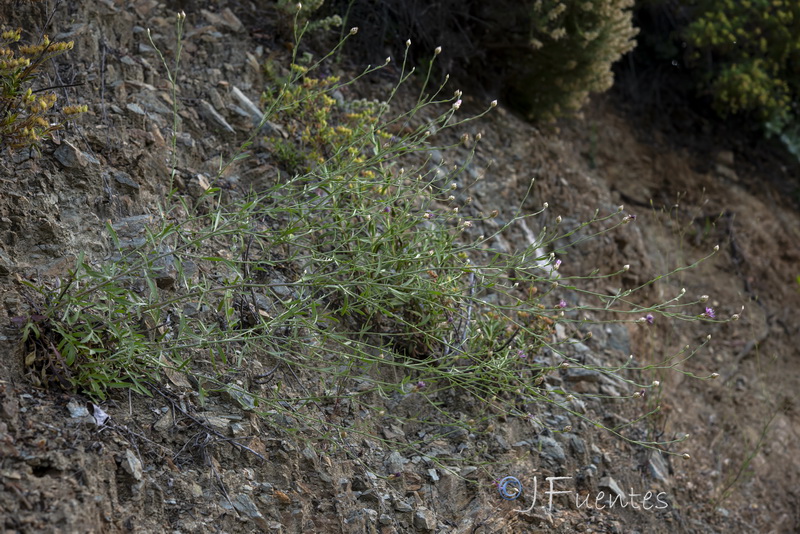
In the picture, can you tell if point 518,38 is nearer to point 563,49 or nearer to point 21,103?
point 563,49

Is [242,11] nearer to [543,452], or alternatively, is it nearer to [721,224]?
[543,452]

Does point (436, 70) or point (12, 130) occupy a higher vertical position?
point (436, 70)

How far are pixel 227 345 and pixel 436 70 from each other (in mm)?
2835

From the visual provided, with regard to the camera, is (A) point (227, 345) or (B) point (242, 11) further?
(B) point (242, 11)

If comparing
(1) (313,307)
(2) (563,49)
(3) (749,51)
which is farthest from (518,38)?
(1) (313,307)

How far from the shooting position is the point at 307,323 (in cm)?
250

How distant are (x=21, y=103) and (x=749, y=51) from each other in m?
5.60

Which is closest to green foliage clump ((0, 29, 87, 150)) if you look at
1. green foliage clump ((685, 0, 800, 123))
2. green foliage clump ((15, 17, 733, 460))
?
green foliage clump ((15, 17, 733, 460))

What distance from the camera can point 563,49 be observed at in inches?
191

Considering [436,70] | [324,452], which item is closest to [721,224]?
[436,70]

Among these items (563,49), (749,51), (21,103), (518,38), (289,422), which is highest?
(749,51)

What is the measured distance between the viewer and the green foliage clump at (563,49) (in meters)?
4.68

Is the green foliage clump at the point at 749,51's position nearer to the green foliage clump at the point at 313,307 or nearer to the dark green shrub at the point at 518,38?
the dark green shrub at the point at 518,38

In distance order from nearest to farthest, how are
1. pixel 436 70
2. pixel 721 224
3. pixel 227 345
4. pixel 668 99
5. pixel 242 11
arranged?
pixel 227 345, pixel 242 11, pixel 436 70, pixel 721 224, pixel 668 99
